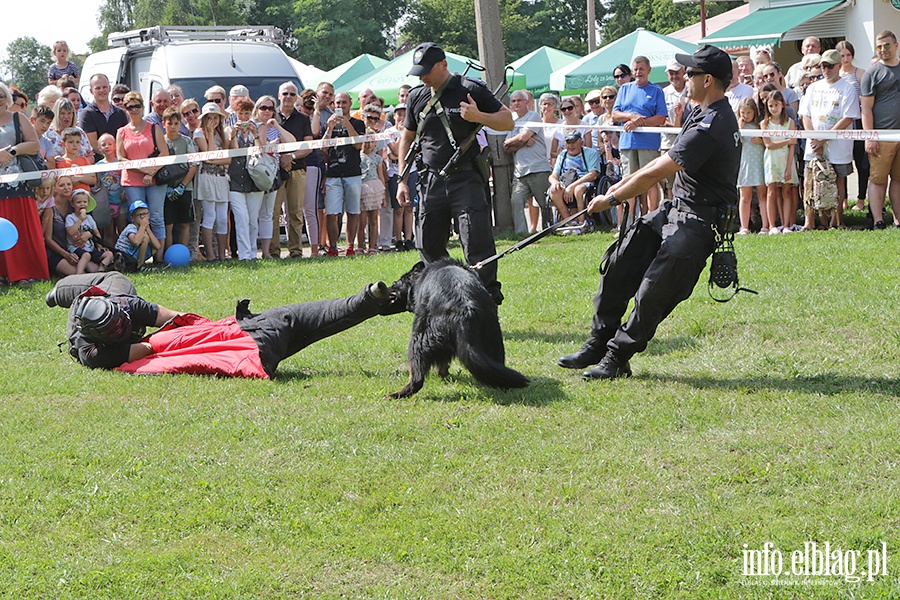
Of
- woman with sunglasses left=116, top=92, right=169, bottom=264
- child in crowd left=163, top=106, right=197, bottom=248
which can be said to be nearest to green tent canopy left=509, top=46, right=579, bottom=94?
child in crowd left=163, top=106, right=197, bottom=248

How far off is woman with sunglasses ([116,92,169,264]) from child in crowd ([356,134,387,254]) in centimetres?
264

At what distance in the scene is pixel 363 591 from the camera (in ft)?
12.1

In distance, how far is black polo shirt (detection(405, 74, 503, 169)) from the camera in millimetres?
7270

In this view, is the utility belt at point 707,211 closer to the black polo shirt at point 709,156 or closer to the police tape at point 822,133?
the black polo shirt at point 709,156

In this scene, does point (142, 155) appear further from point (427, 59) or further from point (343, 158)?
point (427, 59)

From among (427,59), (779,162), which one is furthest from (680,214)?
(779,162)

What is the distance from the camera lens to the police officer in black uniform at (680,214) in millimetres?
5910

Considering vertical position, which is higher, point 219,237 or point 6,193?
point 6,193

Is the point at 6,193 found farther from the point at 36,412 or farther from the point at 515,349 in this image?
the point at 515,349

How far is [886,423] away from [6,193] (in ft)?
29.1

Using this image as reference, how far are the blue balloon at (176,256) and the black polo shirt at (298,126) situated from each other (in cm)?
189

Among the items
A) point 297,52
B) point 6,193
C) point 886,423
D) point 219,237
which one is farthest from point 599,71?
point 297,52

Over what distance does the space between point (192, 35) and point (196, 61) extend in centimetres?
113

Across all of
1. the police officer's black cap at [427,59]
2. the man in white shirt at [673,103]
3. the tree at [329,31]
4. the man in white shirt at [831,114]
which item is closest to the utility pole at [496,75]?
the man in white shirt at [673,103]
